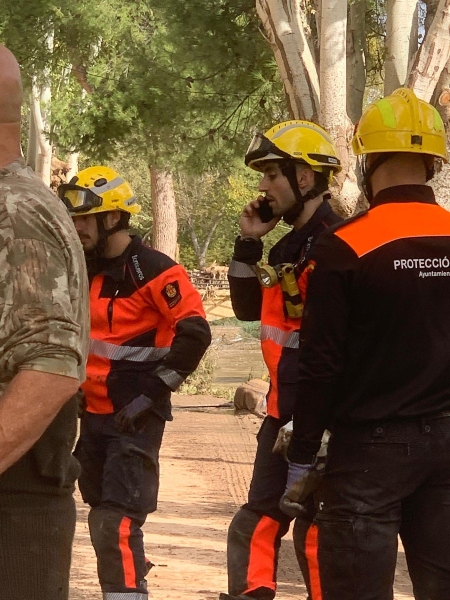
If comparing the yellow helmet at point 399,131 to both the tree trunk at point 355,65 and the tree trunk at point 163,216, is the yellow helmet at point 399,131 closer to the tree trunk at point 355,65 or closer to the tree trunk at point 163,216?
the tree trunk at point 355,65

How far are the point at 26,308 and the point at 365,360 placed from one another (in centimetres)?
145

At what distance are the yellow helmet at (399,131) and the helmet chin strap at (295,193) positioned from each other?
120 cm

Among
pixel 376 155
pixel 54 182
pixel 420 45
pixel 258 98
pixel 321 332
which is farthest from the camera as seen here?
pixel 54 182

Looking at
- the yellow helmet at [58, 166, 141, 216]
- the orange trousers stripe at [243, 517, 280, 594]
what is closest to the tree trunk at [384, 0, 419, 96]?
the yellow helmet at [58, 166, 141, 216]

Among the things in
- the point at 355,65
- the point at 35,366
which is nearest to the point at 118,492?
the point at 35,366

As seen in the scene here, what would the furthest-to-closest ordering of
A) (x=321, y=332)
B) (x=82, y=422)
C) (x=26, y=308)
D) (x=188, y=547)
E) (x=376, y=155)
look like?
(x=188, y=547) < (x=82, y=422) < (x=376, y=155) < (x=321, y=332) < (x=26, y=308)

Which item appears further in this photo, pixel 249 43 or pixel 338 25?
pixel 249 43

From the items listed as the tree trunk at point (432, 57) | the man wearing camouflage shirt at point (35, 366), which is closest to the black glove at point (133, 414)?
the man wearing camouflage shirt at point (35, 366)

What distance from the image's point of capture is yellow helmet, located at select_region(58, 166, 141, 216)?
244 inches

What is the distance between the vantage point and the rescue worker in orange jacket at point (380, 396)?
12.7ft

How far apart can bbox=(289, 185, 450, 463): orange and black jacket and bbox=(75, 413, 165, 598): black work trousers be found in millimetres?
1946

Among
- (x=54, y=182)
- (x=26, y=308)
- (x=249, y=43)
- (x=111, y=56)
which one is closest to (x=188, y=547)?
(x=26, y=308)

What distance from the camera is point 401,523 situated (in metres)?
3.99

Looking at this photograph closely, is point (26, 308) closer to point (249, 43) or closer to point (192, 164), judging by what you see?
point (249, 43)
